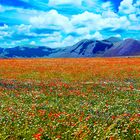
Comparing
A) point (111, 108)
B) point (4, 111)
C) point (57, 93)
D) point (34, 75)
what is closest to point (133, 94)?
point (57, 93)

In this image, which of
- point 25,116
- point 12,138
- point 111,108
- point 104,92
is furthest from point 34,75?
point 12,138

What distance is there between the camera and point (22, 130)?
15359 millimetres

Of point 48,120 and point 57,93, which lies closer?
point 48,120

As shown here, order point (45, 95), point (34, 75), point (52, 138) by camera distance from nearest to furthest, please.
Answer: point (52, 138), point (45, 95), point (34, 75)

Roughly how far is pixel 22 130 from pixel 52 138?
2.10 metres

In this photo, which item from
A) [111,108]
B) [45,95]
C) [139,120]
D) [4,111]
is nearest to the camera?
[139,120]

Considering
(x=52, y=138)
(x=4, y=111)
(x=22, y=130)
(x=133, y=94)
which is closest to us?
(x=52, y=138)

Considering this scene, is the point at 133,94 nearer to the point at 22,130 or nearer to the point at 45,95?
the point at 45,95

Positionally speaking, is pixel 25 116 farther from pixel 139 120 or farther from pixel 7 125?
pixel 139 120

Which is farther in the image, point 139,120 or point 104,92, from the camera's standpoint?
point 104,92

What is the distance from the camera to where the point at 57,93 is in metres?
33.2

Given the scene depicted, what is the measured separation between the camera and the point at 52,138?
13.8 meters

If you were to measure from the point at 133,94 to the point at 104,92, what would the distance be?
2914 mm

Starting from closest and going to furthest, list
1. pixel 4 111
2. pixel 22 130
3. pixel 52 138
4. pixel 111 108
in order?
pixel 52 138 < pixel 22 130 < pixel 4 111 < pixel 111 108
